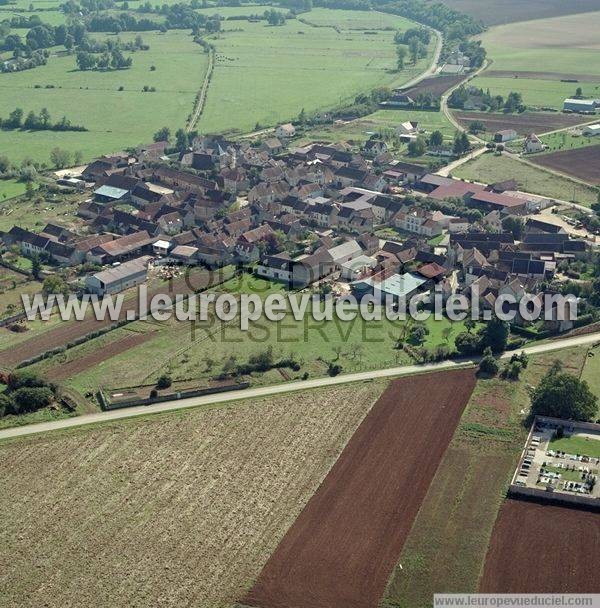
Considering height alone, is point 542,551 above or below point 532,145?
below

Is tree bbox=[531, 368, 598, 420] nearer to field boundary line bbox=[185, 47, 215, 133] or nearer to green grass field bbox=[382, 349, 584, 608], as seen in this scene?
green grass field bbox=[382, 349, 584, 608]

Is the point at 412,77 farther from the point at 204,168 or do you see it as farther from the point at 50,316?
the point at 50,316

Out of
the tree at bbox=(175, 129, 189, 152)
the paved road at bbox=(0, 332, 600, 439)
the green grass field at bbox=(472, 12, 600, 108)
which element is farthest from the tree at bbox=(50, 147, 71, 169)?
the green grass field at bbox=(472, 12, 600, 108)

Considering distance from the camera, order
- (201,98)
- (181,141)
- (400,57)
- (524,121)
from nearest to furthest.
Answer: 1. (181,141)
2. (524,121)
3. (201,98)
4. (400,57)

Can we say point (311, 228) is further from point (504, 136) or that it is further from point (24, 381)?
point (504, 136)

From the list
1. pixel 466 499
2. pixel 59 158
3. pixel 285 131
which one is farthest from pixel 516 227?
pixel 59 158

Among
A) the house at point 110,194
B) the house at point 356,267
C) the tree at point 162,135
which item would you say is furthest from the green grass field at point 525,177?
the tree at point 162,135
